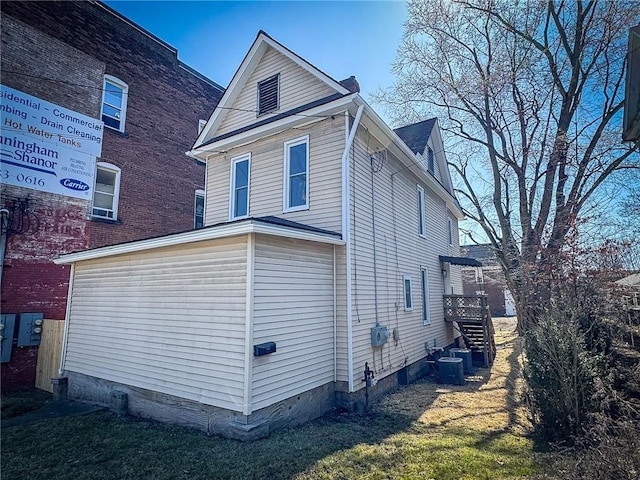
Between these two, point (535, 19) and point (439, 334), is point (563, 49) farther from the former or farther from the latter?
point (439, 334)

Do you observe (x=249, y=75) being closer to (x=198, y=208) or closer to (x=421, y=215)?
(x=198, y=208)

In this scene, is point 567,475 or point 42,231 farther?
point 42,231

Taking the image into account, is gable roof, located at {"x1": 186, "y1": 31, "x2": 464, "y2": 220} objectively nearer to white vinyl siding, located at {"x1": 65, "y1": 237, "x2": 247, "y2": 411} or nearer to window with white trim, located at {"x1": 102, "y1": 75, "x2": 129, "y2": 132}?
white vinyl siding, located at {"x1": 65, "y1": 237, "x2": 247, "y2": 411}

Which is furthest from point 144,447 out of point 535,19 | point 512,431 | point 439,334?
point 535,19

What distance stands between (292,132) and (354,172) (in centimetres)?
208

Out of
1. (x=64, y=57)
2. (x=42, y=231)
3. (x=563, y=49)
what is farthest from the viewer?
(x=563, y=49)

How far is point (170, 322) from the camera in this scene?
6797mm

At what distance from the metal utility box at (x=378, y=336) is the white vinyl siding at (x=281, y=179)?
2678mm

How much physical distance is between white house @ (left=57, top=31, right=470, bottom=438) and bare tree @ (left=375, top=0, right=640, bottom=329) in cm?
680

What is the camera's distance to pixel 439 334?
13461 mm

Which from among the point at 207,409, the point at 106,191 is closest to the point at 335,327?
the point at 207,409

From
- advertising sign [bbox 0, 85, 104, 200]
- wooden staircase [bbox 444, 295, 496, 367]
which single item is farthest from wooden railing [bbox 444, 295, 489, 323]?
advertising sign [bbox 0, 85, 104, 200]

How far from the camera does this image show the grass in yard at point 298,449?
14.7 ft

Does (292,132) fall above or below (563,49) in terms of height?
below
